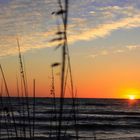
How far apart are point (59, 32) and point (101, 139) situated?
21336 mm

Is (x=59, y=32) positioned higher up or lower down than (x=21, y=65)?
higher up

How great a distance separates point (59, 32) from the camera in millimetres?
2219

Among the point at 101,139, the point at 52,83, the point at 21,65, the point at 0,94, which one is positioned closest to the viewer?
the point at 52,83

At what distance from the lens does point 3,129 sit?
2644 centimetres

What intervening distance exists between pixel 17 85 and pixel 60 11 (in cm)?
320

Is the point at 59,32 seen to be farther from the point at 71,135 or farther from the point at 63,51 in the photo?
the point at 71,135

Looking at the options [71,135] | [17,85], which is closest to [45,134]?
→ [71,135]

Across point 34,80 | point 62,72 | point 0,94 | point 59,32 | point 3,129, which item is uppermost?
point 59,32

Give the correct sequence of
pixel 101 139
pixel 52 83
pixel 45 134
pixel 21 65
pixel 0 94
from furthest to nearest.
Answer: pixel 45 134 < pixel 101 139 < pixel 0 94 < pixel 21 65 < pixel 52 83

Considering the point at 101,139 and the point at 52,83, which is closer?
the point at 52,83

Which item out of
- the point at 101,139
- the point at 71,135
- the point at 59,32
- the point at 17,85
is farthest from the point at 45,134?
the point at 59,32

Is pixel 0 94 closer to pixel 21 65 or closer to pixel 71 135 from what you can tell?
pixel 21 65

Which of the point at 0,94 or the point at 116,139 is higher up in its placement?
the point at 0,94

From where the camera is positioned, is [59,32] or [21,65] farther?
[21,65]
